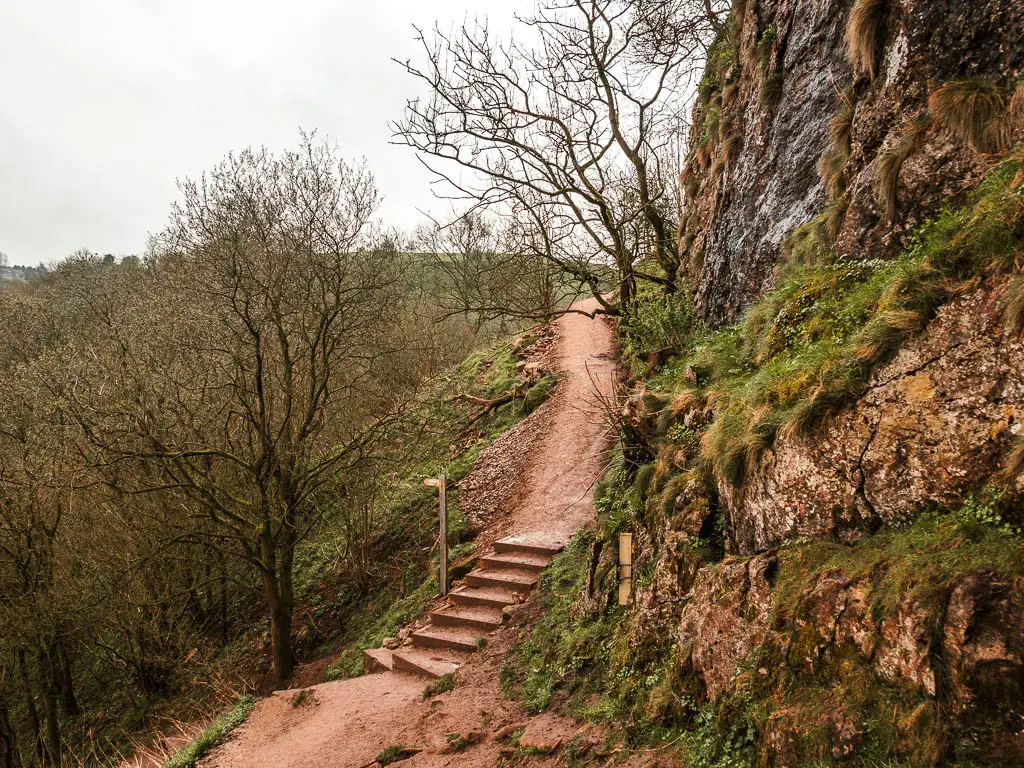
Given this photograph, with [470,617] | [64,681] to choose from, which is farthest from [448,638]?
Answer: [64,681]

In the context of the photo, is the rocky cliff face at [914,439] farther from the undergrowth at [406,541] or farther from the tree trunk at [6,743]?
the tree trunk at [6,743]

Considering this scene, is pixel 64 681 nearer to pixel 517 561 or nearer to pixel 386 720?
pixel 386 720

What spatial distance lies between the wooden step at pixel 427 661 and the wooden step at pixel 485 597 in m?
0.93

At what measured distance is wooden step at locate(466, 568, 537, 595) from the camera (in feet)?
30.9

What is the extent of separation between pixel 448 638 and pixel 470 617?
1.50 feet

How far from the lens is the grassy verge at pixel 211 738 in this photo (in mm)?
7000

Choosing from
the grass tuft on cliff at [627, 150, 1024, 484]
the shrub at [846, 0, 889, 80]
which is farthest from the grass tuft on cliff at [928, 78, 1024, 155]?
the shrub at [846, 0, 889, 80]

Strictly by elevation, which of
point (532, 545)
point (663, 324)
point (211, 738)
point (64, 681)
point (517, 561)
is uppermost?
point (663, 324)

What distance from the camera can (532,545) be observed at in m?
10.4

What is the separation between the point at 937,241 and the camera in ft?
13.4

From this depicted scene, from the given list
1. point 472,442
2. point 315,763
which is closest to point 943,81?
point 315,763

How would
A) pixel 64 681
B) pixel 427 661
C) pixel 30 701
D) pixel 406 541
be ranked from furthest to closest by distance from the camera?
1. pixel 406 541
2. pixel 64 681
3. pixel 30 701
4. pixel 427 661

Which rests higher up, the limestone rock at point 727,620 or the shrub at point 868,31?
the shrub at point 868,31

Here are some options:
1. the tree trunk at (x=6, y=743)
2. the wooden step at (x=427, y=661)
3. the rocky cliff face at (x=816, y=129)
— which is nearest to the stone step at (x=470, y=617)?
the wooden step at (x=427, y=661)
